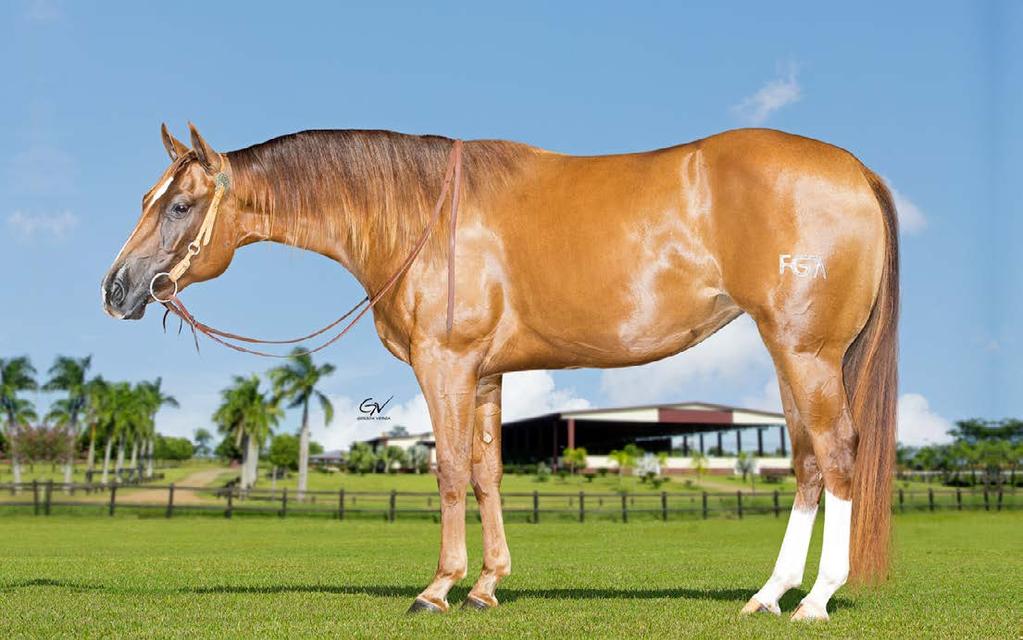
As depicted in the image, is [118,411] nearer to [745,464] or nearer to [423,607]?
[745,464]

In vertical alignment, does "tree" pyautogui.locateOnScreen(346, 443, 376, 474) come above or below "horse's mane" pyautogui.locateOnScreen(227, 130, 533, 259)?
below

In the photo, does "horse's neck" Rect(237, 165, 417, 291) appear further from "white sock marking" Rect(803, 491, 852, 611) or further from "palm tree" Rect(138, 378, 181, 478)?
"palm tree" Rect(138, 378, 181, 478)

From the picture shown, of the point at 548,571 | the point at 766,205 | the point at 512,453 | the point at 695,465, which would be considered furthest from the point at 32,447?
the point at 766,205

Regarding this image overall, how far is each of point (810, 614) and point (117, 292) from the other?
462 centimetres

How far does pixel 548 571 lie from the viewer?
30.5 feet

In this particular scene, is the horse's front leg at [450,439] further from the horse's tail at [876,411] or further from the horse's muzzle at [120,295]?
the horse's tail at [876,411]

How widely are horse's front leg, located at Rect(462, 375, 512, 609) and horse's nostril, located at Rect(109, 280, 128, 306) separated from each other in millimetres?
2379

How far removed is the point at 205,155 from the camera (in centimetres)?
568

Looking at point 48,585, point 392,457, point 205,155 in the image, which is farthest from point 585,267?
point 392,457

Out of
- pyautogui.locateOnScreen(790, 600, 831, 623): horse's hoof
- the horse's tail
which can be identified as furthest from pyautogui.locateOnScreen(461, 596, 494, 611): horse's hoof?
the horse's tail

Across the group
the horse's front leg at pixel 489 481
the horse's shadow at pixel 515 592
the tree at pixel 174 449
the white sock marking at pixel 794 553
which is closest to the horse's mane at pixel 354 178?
the horse's front leg at pixel 489 481

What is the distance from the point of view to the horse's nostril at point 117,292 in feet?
18.9

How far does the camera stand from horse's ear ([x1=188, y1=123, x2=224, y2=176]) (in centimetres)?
558

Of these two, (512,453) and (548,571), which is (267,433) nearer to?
(512,453)
